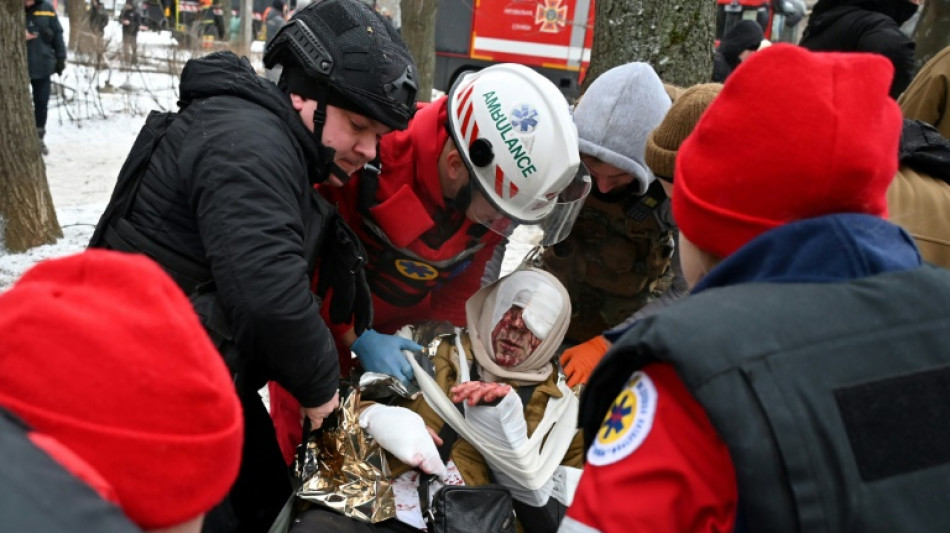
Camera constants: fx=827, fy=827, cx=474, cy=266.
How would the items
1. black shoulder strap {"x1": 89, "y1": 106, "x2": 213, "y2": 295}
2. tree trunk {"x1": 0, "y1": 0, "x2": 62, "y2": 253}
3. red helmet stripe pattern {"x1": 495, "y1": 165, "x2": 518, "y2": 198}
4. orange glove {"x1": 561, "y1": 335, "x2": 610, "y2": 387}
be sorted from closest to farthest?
black shoulder strap {"x1": 89, "y1": 106, "x2": 213, "y2": 295} → red helmet stripe pattern {"x1": 495, "y1": 165, "x2": 518, "y2": 198} → orange glove {"x1": 561, "y1": 335, "x2": 610, "y2": 387} → tree trunk {"x1": 0, "y1": 0, "x2": 62, "y2": 253}

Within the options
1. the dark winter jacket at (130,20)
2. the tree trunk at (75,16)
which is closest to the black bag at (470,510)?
the dark winter jacket at (130,20)

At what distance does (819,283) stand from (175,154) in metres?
1.43

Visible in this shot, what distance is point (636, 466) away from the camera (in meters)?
1.12

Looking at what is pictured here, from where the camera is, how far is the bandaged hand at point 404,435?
2.33 meters

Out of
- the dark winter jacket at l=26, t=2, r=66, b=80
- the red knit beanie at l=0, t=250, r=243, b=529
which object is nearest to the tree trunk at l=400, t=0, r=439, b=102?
the dark winter jacket at l=26, t=2, r=66, b=80

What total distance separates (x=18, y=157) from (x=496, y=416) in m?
4.27

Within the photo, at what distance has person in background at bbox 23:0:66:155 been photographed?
8312 millimetres

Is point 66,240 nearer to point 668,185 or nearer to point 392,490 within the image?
point 392,490

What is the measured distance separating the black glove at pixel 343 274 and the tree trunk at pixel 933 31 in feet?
16.0

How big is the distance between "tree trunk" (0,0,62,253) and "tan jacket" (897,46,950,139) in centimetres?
494

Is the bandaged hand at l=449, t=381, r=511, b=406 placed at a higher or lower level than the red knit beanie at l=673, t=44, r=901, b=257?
lower

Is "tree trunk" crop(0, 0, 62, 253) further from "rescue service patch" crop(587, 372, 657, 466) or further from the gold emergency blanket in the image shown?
"rescue service patch" crop(587, 372, 657, 466)

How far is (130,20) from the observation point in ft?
47.4

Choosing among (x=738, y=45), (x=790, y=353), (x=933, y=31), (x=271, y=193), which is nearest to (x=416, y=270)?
(x=271, y=193)
